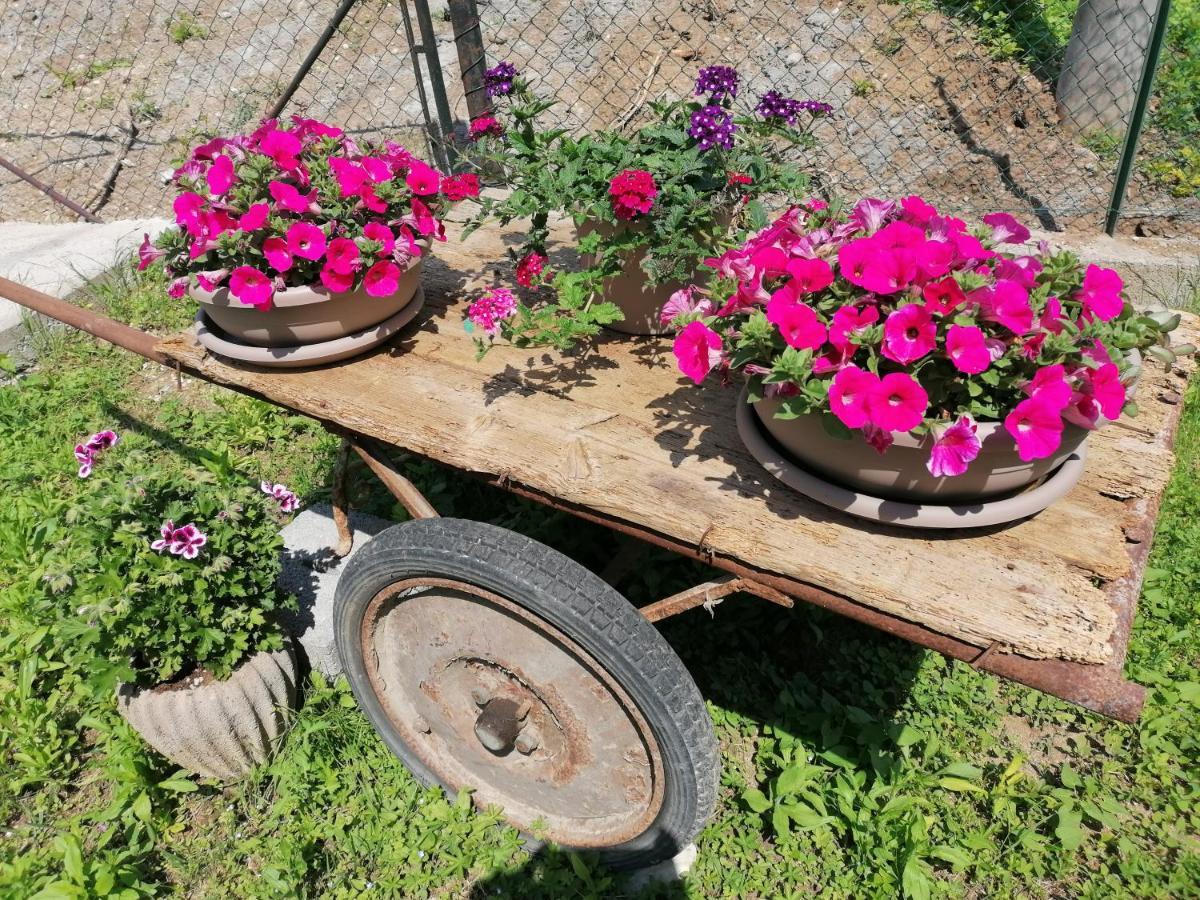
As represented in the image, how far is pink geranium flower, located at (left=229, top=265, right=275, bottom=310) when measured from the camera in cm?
142

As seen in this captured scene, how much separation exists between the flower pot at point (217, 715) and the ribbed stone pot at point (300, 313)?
33.2 inches

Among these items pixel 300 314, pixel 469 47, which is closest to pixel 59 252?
pixel 469 47

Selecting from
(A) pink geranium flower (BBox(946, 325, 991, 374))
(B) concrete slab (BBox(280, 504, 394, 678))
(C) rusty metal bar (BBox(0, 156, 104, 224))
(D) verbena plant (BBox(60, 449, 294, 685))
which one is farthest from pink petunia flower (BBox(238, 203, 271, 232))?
(C) rusty metal bar (BBox(0, 156, 104, 224))

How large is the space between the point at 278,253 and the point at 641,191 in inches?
26.5

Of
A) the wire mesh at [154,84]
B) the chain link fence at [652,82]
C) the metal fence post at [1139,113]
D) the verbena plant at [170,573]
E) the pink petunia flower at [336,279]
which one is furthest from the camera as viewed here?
the wire mesh at [154,84]

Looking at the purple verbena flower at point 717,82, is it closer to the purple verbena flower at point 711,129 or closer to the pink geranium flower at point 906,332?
the purple verbena flower at point 711,129

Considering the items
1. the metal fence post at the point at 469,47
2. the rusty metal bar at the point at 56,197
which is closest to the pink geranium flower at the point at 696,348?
the metal fence post at the point at 469,47

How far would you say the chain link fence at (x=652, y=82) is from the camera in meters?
4.12

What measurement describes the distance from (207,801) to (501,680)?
3.21 ft

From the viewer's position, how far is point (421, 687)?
1789 millimetres

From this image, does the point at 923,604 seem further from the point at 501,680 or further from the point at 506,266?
the point at 506,266

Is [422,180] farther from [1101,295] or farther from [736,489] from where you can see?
[1101,295]

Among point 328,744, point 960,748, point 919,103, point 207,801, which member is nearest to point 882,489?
point 960,748

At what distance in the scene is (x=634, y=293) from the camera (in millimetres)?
1670
